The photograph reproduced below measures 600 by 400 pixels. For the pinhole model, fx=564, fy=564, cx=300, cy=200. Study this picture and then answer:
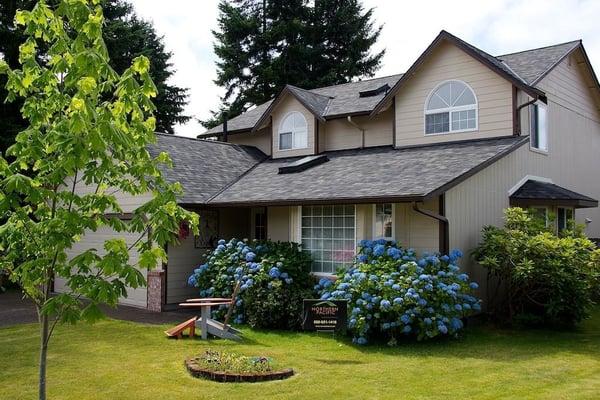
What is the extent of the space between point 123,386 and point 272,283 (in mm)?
4697

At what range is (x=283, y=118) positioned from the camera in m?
18.2

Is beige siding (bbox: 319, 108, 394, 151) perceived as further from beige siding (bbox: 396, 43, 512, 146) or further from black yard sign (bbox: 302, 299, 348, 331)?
black yard sign (bbox: 302, 299, 348, 331)

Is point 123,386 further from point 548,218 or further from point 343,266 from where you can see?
point 548,218

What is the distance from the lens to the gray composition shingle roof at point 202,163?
15133mm

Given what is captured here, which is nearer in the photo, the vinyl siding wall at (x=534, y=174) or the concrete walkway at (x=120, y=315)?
the vinyl siding wall at (x=534, y=174)

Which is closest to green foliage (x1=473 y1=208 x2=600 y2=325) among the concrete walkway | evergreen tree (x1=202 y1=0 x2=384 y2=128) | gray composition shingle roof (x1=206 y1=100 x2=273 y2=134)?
the concrete walkway

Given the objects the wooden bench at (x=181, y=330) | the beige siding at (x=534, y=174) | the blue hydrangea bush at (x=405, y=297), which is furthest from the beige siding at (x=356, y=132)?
the wooden bench at (x=181, y=330)

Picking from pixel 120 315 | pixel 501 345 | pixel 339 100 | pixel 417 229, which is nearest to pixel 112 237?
pixel 120 315

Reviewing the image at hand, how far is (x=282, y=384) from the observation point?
7.30 m

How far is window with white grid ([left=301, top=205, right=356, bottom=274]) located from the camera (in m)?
12.7

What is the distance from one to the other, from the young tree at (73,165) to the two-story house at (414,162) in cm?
662

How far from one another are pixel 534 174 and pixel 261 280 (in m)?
7.54

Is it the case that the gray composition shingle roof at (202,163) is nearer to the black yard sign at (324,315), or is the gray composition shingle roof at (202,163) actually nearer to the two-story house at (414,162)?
the two-story house at (414,162)

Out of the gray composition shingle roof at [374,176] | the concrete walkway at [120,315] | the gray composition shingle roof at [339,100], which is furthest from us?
the gray composition shingle roof at [339,100]
